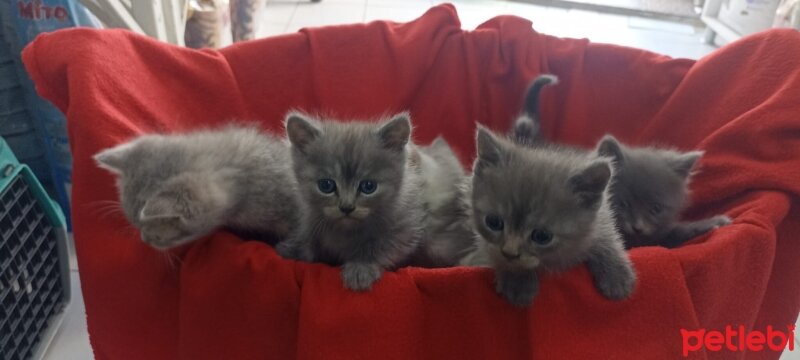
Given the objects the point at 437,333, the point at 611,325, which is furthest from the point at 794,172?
the point at 437,333

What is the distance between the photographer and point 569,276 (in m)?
1.15

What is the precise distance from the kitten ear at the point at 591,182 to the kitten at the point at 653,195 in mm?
319

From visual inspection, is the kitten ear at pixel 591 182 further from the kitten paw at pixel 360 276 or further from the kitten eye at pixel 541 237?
the kitten paw at pixel 360 276

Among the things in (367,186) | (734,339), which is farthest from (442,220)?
(734,339)

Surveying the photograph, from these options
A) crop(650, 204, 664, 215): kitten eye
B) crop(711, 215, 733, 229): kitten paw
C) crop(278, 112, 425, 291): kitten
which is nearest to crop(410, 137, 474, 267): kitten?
crop(278, 112, 425, 291): kitten

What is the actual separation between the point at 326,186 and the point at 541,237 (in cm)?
43

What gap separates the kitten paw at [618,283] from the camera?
113 cm

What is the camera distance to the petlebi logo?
1142mm

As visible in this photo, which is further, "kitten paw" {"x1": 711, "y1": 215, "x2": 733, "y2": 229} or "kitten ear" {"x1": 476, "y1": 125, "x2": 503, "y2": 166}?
"kitten paw" {"x1": 711, "y1": 215, "x2": 733, "y2": 229}

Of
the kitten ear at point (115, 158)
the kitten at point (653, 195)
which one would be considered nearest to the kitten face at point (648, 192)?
the kitten at point (653, 195)

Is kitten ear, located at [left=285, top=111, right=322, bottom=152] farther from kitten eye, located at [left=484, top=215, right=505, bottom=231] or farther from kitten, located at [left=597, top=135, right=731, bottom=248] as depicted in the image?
kitten, located at [left=597, top=135, right=731, bottom=248]

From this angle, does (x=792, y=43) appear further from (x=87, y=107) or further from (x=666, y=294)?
(x=87, y=107)

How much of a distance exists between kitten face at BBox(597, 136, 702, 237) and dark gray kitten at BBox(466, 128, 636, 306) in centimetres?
26

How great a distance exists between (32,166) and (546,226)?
5.97ft
